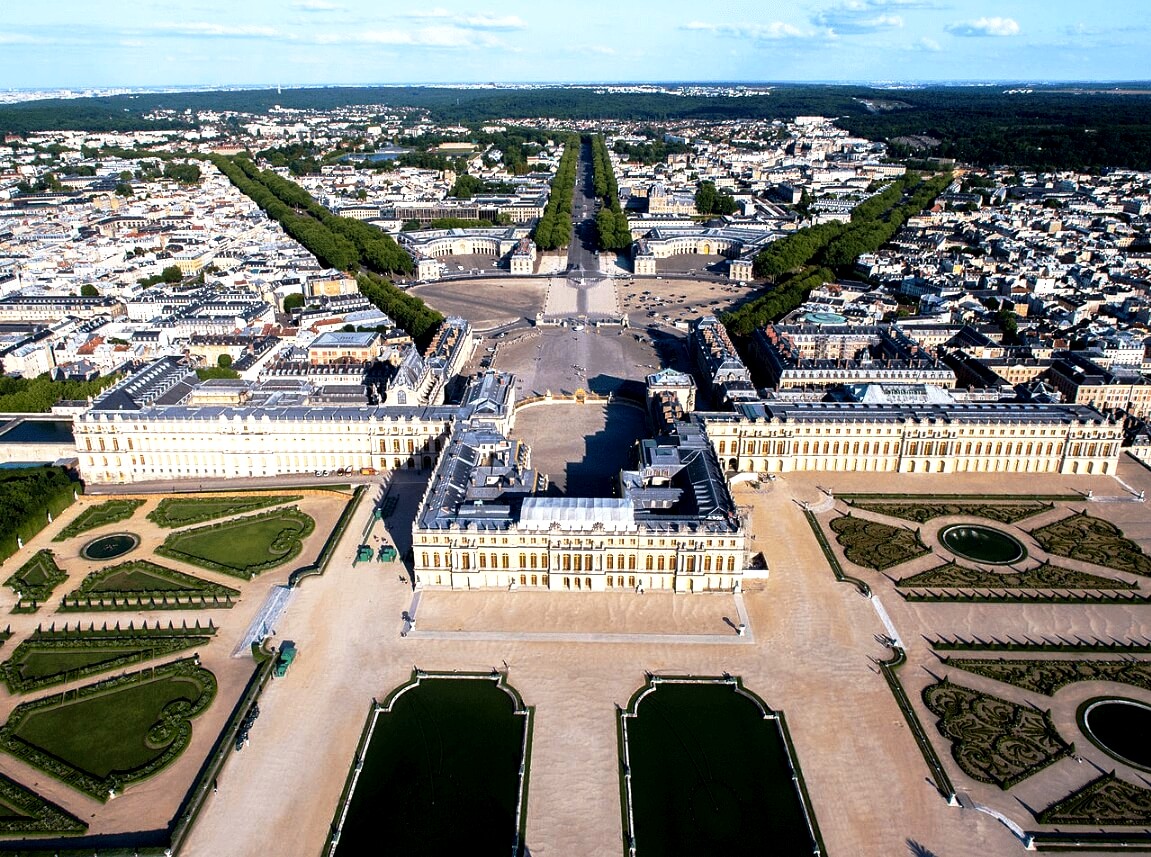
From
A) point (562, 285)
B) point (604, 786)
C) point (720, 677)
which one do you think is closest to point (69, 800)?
point (604, 786)

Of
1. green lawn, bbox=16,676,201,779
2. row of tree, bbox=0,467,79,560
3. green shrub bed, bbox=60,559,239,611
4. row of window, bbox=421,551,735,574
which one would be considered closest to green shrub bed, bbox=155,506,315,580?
green shrub bed, bbox=60,559,239,611

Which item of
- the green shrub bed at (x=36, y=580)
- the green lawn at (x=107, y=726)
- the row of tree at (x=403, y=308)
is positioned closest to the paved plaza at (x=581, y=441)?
the row of tree at (x=403, y=308)

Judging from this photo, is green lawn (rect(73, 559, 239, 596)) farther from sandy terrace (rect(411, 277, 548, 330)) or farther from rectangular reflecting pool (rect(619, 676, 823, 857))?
sandy terrace (rect(411, 277, 548, 330))

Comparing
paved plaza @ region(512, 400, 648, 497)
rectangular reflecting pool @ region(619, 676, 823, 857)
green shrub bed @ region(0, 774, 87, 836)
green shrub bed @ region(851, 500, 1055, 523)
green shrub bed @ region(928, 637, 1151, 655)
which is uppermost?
paved plaza @ region(512, 400, 648, 497)

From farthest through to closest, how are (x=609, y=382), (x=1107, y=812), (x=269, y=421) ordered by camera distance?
(x=609, y=382) → (x=269, y=421) → (x=1107, y=812)

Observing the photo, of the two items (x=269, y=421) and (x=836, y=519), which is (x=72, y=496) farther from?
(x=836, y=519)

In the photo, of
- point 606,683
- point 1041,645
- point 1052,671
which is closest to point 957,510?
point 1041,645

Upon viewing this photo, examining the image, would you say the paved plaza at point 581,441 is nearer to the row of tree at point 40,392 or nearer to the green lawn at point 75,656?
the green lawn at point 75,656
